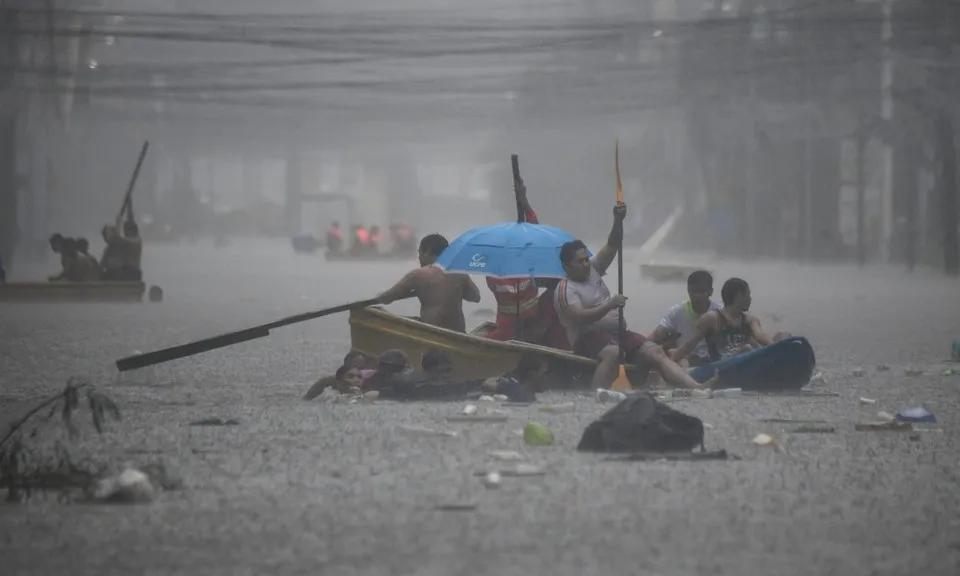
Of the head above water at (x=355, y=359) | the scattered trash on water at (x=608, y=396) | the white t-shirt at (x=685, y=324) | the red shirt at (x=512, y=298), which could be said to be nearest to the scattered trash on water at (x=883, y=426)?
the scattered trash on water at (x=608, y=396)

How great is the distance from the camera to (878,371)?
1515 cm

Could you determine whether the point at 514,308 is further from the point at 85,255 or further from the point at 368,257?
the point at 368,257

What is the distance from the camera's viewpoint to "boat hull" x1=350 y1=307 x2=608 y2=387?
40.7 feet

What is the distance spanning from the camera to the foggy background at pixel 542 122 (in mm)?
47281

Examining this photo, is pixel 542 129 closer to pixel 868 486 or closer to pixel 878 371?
pixel 878 371

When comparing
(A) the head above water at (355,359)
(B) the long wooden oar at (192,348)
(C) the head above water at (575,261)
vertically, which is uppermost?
(C) the head above water at (575,261)

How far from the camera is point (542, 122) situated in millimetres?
92438

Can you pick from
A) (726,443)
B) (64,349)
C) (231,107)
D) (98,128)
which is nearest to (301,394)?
(726,443)

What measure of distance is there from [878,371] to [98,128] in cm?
9970

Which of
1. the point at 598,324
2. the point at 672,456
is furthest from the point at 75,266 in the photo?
the point at 672,456

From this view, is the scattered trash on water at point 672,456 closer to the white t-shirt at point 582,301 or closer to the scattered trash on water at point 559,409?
the scattered trash on water at point 559,409

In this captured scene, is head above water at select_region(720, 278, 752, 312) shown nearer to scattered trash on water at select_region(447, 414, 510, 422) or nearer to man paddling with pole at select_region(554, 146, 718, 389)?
man paddling with pole at select_region(554, 146, 718, 389)

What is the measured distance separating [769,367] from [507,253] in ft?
6.95

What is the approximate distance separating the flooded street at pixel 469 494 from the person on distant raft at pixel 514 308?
80cm
